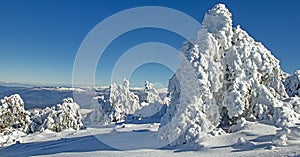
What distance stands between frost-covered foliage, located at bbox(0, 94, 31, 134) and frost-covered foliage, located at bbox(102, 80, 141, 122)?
1440cm

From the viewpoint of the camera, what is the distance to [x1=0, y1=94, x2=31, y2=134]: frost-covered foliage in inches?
1714

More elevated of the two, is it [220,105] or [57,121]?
[220,105]

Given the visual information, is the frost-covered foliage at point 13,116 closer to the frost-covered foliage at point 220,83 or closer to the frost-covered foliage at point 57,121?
the frost-covered foliage at point 57,121

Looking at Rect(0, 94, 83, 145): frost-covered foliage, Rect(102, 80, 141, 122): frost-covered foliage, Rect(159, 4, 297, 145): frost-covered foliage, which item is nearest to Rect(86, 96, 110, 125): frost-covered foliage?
Rect(102, 80, 141, 122): frost-covered foliage

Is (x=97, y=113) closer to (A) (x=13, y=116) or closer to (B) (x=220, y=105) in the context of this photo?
(A) (x=13, y=116)

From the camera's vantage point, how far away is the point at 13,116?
4478 centimetres

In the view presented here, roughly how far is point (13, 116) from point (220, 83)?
117ft

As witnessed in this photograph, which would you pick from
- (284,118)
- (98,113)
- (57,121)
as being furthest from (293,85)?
(98,113)

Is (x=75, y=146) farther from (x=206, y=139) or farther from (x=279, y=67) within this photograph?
(x=279, y=67)

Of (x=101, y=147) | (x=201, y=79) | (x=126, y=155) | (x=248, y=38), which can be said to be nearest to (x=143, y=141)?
(x=101, y=147)

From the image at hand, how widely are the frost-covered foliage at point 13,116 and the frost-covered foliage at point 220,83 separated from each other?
32.8 meters

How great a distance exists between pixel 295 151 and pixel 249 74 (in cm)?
672

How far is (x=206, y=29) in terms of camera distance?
1897 centimetres

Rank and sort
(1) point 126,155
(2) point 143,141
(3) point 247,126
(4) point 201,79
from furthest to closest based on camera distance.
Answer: (2) point 143,141 < (4) point 201,79 < (3) point 247,126 < (1) point 126,155
